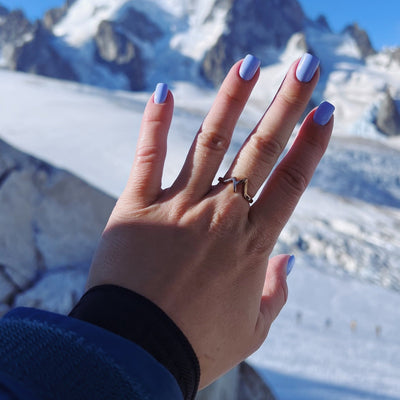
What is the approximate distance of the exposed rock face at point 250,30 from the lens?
38.8 metres

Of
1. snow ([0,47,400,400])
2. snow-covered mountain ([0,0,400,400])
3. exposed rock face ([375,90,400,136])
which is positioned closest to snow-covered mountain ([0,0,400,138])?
exposed rock face ([375,90,400,136])

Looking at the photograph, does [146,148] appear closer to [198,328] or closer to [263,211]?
[263,211]

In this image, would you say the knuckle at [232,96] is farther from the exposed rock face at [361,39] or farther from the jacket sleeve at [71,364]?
the exposed rock face at [361,39]

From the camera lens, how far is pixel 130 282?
0.87 meters

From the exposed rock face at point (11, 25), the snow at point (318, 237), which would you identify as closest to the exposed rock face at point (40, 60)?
the exposed rock face at point (11, 25)

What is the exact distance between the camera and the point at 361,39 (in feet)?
148

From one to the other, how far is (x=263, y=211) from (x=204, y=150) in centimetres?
23

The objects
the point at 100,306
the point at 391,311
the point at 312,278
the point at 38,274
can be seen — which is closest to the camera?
the point at 100,306

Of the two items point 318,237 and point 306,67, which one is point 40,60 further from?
point 306,67

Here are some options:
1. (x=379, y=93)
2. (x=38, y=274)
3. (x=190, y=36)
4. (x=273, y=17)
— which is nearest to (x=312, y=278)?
(x=38, y=274)

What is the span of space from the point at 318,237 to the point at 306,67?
612cm

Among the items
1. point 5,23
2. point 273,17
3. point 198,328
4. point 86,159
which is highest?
point 273,17

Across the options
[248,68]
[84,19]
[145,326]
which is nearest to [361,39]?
[84,19]

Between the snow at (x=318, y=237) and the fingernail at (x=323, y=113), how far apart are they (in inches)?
82.4
